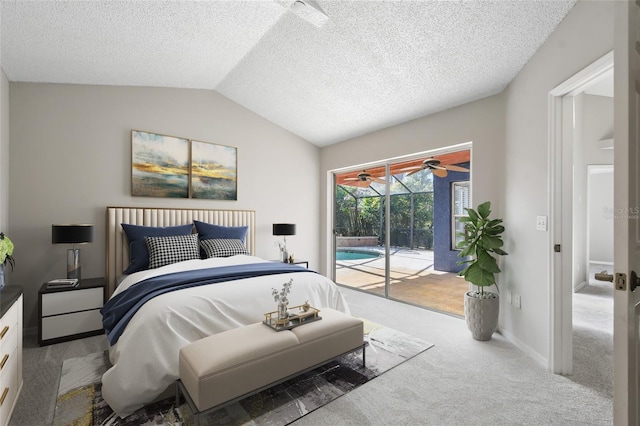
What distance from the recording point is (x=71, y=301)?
2850 millimetres

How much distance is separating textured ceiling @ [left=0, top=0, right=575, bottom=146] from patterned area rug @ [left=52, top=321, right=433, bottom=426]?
2.77 meters

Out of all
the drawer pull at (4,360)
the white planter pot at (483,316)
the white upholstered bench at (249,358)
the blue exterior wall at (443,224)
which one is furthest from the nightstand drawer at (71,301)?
the blue exterior wall at (443,224)

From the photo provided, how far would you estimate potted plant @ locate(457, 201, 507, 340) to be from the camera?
2828 millimetres

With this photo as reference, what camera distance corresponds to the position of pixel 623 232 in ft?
3.19

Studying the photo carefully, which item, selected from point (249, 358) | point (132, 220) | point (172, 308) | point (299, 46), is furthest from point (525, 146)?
point (132, 220)

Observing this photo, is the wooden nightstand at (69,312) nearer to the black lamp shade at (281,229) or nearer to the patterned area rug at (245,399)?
the patterned area rug at (245,399)

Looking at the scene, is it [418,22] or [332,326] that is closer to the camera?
[332,326]

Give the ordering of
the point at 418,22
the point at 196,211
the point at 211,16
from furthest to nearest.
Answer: the point at 196,211, the point at 211,16, the point at 418,22

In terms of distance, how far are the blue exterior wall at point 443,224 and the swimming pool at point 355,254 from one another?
3.32 feet

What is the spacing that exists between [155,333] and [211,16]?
2.66m

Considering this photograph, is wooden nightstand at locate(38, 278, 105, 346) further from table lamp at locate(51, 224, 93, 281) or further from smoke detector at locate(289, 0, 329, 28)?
smoke detector at locate(289, 0, 329, 28)

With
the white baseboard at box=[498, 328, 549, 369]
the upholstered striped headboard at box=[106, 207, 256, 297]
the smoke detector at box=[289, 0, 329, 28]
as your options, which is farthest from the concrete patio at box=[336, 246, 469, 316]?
the smoke detector at box=[289, 0, 329, 28]

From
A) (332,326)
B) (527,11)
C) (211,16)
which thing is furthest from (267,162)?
(527,11)

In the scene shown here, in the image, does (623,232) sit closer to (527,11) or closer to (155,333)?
(527,11)
